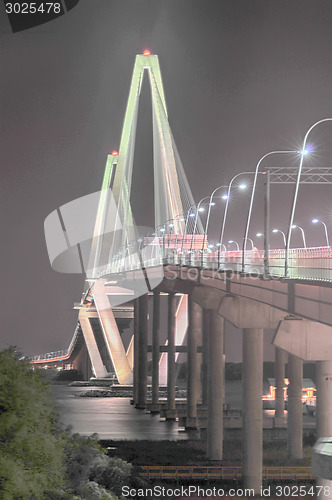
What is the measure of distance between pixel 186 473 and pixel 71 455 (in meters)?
9.78

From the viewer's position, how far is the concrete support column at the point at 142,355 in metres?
66.5

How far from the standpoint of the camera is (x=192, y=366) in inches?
2199

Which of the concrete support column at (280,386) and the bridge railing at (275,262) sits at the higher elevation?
the bridge railing at (275,262)

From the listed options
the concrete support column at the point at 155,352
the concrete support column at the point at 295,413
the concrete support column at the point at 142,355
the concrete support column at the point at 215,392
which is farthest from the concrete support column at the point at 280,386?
→ the concrete support column at the point at 215,392

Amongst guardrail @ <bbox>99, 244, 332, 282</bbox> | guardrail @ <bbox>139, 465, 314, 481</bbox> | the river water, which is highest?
guardrail @ <bbox>99, 244, 332, 282</bbox>

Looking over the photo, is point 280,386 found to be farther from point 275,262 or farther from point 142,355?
point 275,262

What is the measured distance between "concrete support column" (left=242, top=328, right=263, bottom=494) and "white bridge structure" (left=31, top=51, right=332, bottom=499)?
0.03 metres

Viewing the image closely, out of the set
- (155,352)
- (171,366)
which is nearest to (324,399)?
(171,366)

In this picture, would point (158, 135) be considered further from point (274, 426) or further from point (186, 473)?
point (186, 473)

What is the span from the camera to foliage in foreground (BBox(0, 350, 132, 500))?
16.6 meters

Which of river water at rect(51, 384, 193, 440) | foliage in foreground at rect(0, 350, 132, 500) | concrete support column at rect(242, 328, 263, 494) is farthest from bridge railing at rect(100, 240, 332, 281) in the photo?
river water at rect(51, 384, 193, 440)

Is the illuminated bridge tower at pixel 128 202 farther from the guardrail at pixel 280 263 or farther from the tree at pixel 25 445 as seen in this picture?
the tree at pixel 25 445

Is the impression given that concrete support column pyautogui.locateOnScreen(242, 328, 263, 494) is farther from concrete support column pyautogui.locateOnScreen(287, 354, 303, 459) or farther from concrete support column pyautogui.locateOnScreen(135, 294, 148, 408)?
concrete support column pyautogui.locateOnScreen(135, 294, 148, 408)

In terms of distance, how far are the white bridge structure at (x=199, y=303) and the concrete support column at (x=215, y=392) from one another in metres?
0.04
